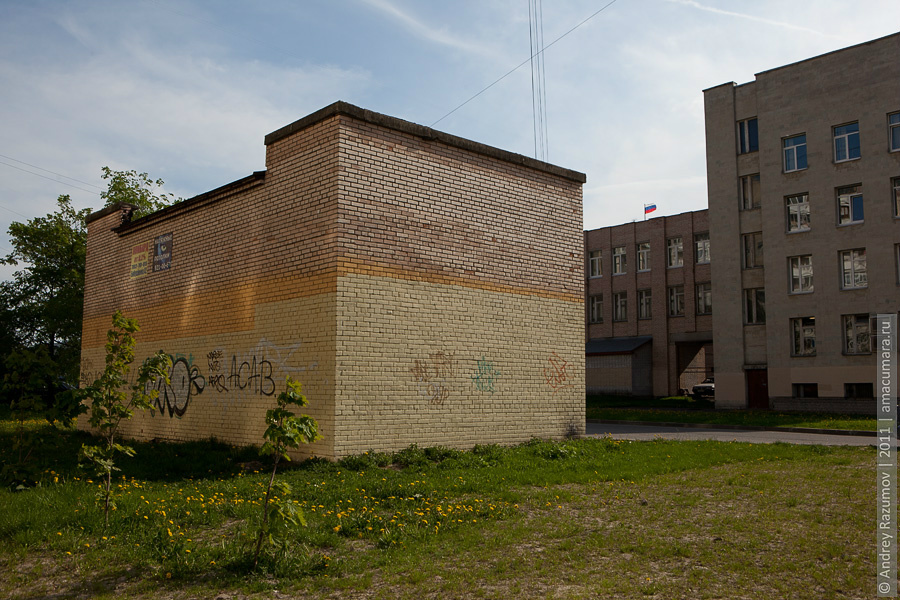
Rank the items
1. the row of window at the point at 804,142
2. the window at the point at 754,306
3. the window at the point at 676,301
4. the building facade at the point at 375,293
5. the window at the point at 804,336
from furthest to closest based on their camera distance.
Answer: the window at the point at 676,301 → the window at the point at 754,306 → the window at the point at 804,336 → the row of window at the point at 804,142 → the building facade at the point at 375,293

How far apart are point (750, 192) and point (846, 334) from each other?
8041 millimetres

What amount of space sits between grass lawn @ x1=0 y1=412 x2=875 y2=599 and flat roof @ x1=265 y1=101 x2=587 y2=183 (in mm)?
5613

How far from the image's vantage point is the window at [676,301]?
42.2 m

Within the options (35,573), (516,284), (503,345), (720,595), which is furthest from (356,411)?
(720,595)

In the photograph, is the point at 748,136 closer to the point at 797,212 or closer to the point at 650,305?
the point at 797,212

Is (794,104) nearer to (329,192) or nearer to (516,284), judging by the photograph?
(516,284)

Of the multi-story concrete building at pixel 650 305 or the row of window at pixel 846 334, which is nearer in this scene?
the row of window at pixel 846 334

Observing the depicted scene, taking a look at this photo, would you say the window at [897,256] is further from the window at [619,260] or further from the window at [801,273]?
the window at [619,260]

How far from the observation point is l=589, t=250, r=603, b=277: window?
1833 inches

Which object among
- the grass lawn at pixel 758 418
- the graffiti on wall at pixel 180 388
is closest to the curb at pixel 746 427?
the grass lawn at pixel 758 418

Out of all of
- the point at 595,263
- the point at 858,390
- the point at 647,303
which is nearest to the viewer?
the point at 858,390

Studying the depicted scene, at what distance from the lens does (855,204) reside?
29.0m

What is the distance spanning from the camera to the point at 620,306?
45344mm

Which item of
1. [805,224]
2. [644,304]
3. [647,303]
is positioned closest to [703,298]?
[647,303]
